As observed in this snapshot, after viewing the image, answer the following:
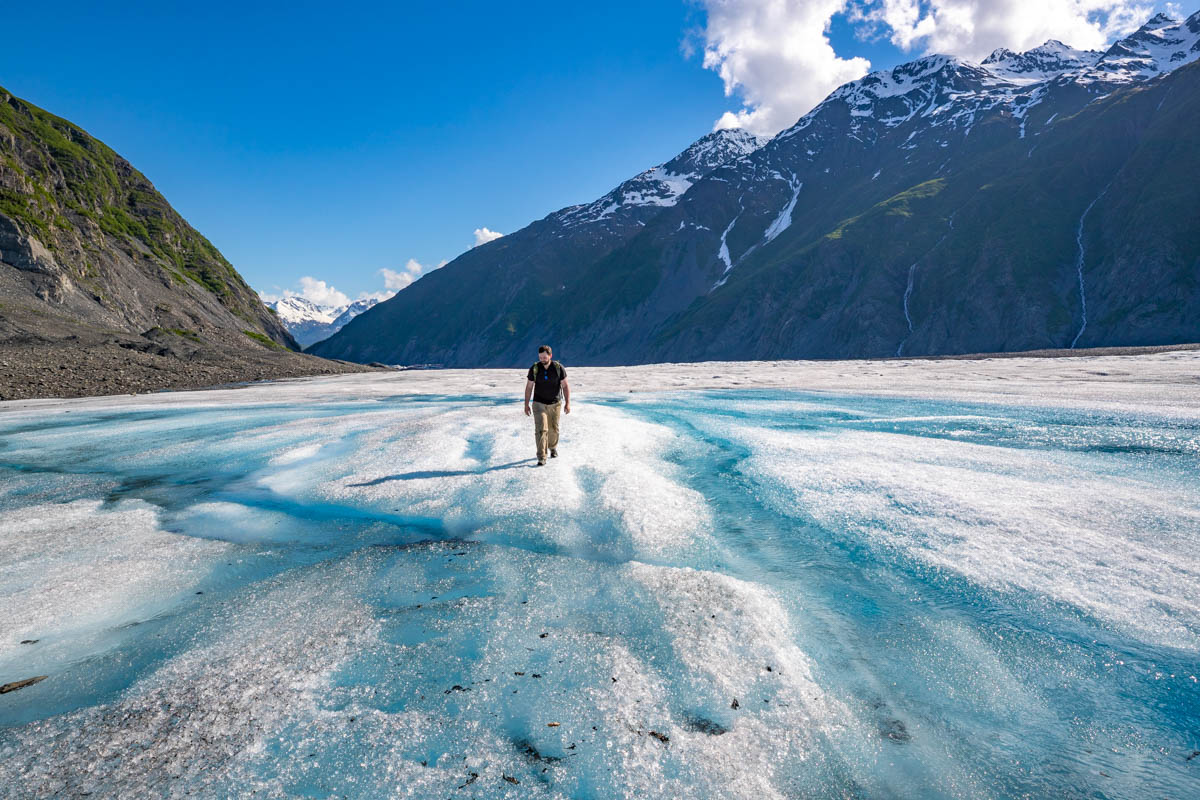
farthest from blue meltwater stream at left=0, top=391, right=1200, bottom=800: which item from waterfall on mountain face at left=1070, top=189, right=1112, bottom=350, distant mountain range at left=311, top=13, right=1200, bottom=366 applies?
waterfall on mountain face at left=1070, top=189, right=1112, bottom=350

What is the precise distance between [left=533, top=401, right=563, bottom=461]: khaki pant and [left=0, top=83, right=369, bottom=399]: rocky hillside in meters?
33.3

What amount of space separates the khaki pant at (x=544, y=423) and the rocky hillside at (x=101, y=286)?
3332 cm

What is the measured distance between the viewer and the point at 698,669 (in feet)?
15.4

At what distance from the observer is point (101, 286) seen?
62188 mm

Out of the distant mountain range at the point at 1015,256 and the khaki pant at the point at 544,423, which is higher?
the distant mountain range at the point at 1015,256

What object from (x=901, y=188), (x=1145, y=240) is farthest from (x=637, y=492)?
(x=901, y=188)

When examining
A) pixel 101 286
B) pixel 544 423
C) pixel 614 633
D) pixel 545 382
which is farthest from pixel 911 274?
pixel 101 286

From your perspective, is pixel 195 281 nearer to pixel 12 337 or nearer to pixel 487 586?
pixel 12 337

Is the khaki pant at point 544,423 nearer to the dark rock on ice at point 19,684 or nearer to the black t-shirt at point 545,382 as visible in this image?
the black t-shirt at point 545,382

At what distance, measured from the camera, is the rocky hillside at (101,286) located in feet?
120

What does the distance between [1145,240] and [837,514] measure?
443 feet

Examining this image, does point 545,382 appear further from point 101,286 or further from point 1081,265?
point 1081,265

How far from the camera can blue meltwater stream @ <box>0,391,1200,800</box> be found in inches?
145


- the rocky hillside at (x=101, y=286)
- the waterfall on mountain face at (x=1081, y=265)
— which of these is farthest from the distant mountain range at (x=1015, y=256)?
the rocky hillside at (x=101, y=286)
